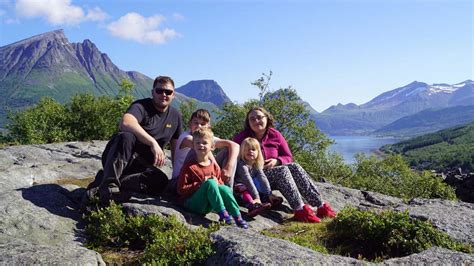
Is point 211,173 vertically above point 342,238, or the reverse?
point 211,173

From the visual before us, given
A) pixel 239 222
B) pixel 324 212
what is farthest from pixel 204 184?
pixel 324 212

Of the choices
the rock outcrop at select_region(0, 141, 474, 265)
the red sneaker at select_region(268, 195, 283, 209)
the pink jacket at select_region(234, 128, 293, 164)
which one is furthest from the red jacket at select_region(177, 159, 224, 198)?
the pink jacket at select_region(234, 128, 293, 164)

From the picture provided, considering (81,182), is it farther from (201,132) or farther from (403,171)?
(403,171)

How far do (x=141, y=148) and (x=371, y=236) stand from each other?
16.5 feet

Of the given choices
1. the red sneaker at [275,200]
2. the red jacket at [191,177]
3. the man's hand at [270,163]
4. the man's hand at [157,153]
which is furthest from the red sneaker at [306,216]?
the man's hand at [157,153]

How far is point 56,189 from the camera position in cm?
895

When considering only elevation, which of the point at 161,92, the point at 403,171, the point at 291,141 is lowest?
the point at 403,171

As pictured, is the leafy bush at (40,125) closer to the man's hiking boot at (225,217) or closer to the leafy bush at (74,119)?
the leafy bush at (74,119)

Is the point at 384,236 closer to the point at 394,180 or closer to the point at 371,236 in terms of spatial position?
the point at 371,236

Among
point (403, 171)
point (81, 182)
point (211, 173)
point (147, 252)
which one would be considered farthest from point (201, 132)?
point (403, 171)

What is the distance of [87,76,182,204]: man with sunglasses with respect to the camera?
7887 mm

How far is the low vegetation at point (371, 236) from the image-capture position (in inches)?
284

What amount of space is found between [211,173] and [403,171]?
46938mm

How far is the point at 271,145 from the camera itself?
1042 centimetres
